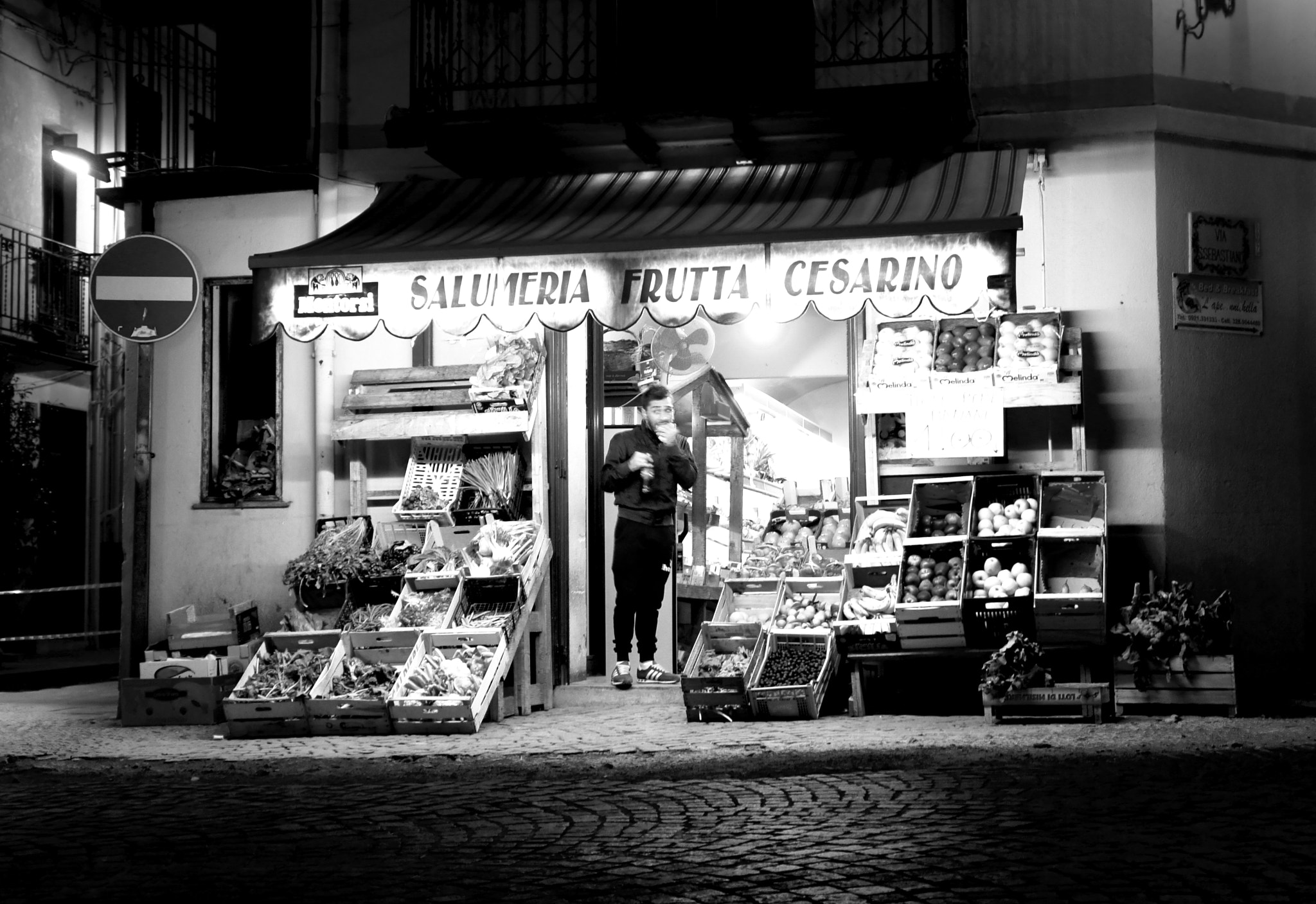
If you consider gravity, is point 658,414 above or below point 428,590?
above

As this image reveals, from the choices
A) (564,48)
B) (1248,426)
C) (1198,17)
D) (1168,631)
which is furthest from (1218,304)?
(564,48)

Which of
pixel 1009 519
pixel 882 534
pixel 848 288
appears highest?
pixel 848 288

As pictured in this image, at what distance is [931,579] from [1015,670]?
0.88 meters

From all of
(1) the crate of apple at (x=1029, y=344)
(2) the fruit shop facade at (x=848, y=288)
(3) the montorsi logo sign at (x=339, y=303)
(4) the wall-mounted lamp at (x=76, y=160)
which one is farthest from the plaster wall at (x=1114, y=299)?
(4) the wall-mounted lamp at (x=76, y=160)

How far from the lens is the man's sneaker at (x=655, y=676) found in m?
12.4

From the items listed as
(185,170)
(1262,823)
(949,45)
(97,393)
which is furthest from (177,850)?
(97,393)

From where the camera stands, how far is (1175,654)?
10086 mm

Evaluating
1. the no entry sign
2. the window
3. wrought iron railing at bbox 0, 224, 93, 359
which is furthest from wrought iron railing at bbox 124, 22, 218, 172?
the no entry sign

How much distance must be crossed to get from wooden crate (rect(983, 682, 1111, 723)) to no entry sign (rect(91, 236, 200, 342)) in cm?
622

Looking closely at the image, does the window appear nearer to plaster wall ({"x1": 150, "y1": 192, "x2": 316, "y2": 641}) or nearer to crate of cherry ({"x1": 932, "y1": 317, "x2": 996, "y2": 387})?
plaster wall ({"x1": 150, "y1": 192, "x2": 316, "y2": 641})

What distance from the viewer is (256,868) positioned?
5.92m

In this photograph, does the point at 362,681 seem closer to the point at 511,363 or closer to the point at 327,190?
the point at 511,363

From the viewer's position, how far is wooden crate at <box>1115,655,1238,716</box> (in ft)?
33.2

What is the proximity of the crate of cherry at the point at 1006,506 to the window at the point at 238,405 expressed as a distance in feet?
18.0
